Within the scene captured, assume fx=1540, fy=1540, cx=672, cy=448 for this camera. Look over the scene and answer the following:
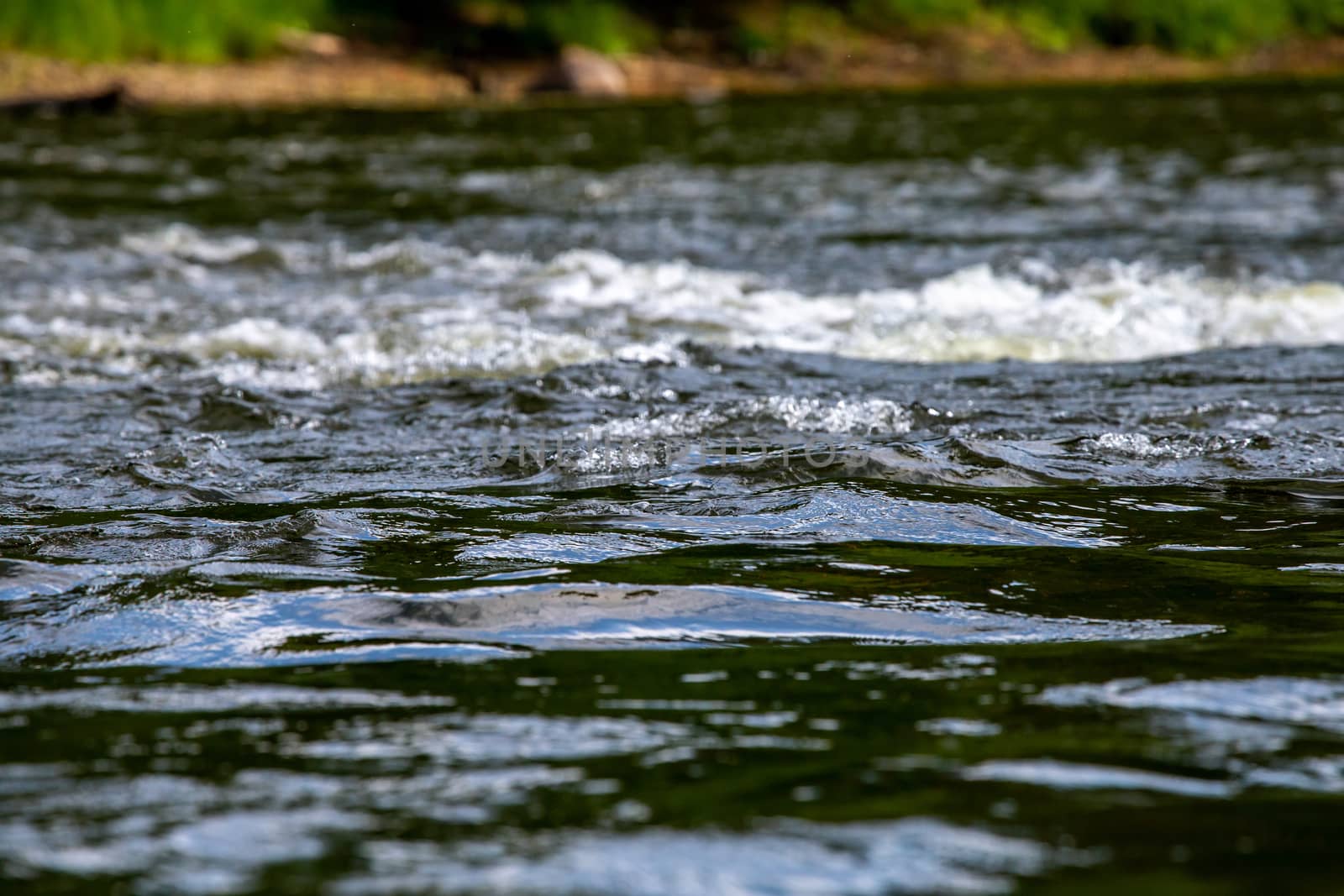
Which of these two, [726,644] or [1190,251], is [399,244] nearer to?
[1190,251]

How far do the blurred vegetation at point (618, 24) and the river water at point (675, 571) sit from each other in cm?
1753

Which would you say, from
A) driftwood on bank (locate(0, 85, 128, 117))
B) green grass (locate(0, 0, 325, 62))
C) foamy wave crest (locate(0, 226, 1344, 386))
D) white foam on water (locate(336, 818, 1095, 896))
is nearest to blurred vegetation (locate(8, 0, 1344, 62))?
green grass (locate(0, 0, 325, 62))

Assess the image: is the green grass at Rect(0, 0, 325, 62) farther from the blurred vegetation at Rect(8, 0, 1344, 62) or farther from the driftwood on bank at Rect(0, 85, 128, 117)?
the driftwood on bank at Rect(0, 85, 128, 117)

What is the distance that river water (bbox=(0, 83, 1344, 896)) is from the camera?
193cm

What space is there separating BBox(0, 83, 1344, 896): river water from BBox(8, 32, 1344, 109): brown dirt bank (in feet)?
49.6

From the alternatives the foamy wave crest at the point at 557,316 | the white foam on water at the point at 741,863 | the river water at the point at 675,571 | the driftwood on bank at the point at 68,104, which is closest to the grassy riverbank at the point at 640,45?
the driftwood on bank at the point at 68,104

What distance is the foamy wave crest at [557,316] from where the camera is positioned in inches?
241

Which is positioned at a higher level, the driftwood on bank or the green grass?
the green grass

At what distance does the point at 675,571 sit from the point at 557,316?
397 cm

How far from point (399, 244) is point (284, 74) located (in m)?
16.3

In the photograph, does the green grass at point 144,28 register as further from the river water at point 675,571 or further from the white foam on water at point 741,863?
the white foam on water at point 741,863

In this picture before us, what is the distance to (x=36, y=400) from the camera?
17.6ft

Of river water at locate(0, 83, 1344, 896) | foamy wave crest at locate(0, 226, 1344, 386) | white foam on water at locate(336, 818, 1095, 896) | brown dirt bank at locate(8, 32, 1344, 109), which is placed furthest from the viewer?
brown dirt bank at locate(8, 32, 1344, 109)

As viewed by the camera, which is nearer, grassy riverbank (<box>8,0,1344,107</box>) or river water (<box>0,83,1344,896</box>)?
river water (<box>0,83,1344,896</box>)
